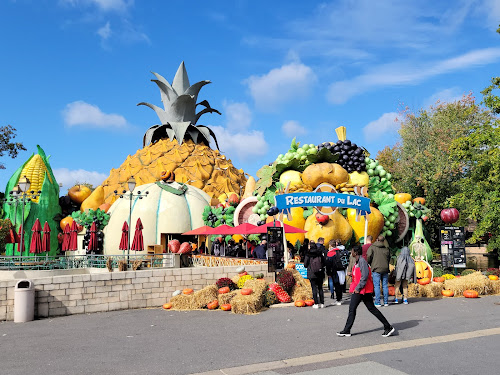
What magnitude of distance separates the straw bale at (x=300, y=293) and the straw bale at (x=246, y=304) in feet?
4.84

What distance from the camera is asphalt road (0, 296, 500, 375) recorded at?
21.1 ft

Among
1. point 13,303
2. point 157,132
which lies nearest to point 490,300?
point 13,303

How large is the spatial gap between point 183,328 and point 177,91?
46977 mm

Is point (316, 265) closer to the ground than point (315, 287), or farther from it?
farther from it

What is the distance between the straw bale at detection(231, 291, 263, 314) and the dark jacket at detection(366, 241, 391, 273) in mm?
2954

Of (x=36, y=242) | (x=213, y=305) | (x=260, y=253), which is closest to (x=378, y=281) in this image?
(x=213, y=305)

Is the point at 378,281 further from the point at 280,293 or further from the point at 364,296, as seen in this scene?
the point at 364,296

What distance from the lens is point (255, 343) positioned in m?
7.88

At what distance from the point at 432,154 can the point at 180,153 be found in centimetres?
2561

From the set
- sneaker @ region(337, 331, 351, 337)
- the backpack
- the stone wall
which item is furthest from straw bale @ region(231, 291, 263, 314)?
sneaker @ region(337, 331, 351, 337)

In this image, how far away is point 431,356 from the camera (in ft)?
22.1

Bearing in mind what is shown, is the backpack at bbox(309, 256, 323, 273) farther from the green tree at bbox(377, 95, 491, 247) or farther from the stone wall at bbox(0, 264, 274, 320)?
the green tree at bbox(377, 95, 491, 247)

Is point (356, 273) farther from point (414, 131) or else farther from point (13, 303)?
point (414, 131)

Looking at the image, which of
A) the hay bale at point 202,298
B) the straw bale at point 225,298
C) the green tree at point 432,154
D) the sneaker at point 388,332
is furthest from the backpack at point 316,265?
the green tree at point 432,154
